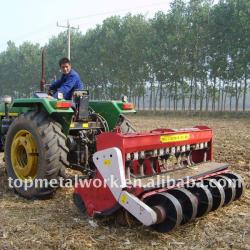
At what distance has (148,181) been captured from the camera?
4.08 meters

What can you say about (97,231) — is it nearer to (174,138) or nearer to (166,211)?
(166,211)

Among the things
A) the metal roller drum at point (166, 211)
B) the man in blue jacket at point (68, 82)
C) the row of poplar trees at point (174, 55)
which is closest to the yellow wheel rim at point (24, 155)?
the man in blue jacket at point (68, 82)

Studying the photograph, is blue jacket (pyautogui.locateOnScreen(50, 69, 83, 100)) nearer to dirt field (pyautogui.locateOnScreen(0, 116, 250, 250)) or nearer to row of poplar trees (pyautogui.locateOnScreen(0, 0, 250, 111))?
dirt field (pyautogui.locateOnScreen(0, 116, 250, 250))

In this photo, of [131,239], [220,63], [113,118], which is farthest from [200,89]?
[131,239]

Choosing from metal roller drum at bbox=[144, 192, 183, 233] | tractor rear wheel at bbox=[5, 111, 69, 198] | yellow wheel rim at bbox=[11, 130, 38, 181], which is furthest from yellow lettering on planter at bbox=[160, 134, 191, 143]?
yellow wheel rim at bbox=[11, 130, 38, 181]

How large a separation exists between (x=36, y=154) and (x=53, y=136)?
0.39m

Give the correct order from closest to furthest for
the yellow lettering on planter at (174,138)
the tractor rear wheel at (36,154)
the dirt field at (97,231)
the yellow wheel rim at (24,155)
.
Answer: the dirt field at (97,231)
the yellow lettering on planter at (174,138)
the tractor rear wheel at (36,154)
the yellow wheel rim at (24,155)

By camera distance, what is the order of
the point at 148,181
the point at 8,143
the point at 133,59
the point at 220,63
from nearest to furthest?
the point at 148,181 < the point at 8,143 < the point at 220,63 < the point at 133,59

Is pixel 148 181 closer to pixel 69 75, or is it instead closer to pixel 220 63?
pixel 69 75

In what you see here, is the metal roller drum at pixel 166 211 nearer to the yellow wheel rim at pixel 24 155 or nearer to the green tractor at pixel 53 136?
the green tractor at pixel 53 136

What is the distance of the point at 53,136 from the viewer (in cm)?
482

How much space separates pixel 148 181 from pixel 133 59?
108ft

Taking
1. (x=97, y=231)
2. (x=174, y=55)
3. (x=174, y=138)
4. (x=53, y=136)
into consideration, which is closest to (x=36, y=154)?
(x=53, y=136)

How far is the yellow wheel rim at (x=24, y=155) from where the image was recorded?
5.02 metres
